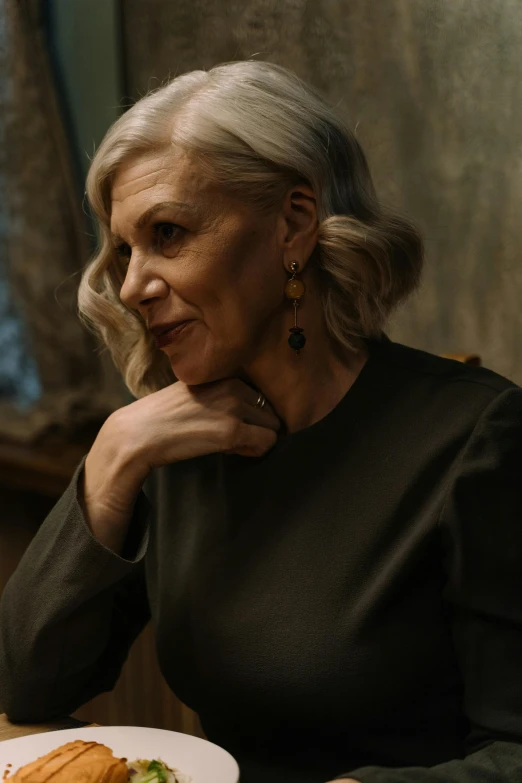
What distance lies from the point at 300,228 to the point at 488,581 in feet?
1.89

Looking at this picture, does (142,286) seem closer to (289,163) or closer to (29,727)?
(289,163)

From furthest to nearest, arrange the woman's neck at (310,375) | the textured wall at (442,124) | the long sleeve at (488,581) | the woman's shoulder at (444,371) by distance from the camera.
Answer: the textured wall at (442,124) → the woman's neck at (310,375) → the woman's shoulder at (444,371) → the long sleeve at (488,581)

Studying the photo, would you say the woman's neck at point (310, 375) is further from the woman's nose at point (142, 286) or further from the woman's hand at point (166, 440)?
the woman's nose at point (142, 286)

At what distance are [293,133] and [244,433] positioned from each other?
1.46 feet

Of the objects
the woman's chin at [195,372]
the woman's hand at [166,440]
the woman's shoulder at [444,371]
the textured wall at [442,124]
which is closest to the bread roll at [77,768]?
the woman's hand at [166,440]

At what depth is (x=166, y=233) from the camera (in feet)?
4.66

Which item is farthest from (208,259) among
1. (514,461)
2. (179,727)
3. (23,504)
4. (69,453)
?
(179,727)

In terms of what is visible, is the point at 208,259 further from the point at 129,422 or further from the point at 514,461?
the point at 514,461

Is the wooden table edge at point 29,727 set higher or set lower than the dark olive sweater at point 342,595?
lower

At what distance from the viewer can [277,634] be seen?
53.2 inches

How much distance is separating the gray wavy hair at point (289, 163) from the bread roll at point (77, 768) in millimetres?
680

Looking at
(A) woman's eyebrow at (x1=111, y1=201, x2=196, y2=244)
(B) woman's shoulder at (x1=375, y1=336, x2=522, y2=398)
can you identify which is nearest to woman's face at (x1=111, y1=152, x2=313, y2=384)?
(A) woman's eyebrow at (x1=111, y1=201, x2=196, y2=244)

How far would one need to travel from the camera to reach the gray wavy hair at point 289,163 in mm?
1388

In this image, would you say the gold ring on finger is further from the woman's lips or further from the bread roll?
the bread roll
